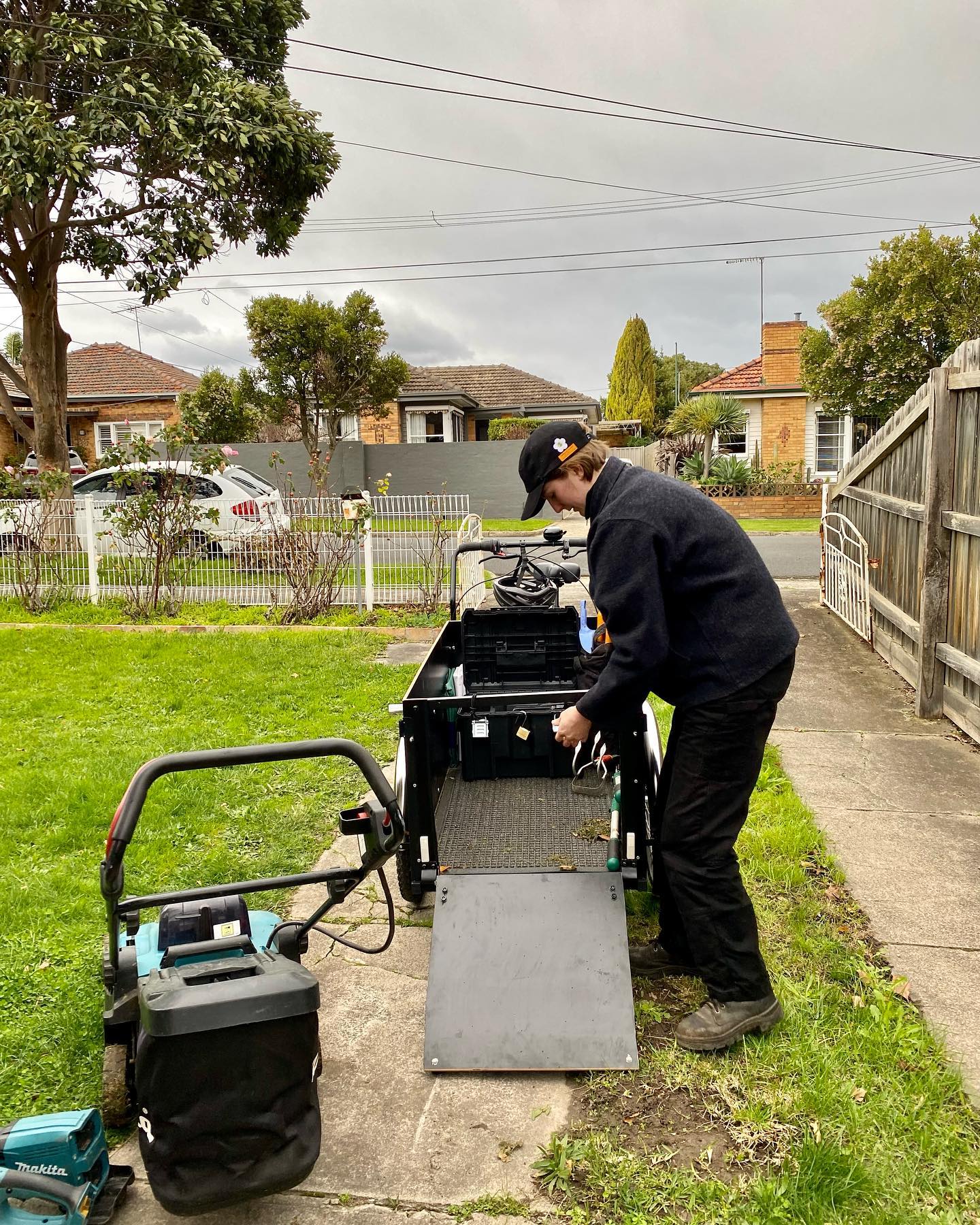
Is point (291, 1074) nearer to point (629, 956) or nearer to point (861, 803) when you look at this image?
point (629, 956)

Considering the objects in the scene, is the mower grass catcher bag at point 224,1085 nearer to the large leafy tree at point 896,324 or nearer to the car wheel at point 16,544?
the car wheel at point 16,544

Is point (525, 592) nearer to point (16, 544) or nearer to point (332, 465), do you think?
point (16, 544)

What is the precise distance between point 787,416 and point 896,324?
20.7 feet

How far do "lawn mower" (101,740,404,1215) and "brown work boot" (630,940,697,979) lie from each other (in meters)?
1.35

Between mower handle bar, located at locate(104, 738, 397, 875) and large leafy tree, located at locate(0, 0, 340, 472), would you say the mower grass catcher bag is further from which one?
large leafy tree, located at locate(0, 0, 340, 472)

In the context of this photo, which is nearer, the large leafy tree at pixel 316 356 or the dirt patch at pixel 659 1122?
the dirt patch at pixel 659 1122


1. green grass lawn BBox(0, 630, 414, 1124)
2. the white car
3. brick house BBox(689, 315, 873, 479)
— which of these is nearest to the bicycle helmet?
green grass lawn BBox(0, 630, 414, 1124)

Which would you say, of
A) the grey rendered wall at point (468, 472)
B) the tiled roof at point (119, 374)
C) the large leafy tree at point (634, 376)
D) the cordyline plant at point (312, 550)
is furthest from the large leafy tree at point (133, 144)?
the large leafy tree at point (634, 376)

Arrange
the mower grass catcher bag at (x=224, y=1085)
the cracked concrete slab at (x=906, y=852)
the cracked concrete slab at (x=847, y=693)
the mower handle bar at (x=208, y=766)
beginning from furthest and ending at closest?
the cracked concrete slab at (x=847, y=693)
the cracked concrete slab at (x=906, y=852)
the mower handle bar at (x=208, y=766)
the mower grass catcher bag at (x=224, y=1085)

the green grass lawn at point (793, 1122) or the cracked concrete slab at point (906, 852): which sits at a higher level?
the cracked concrete slab at point (906, 852)

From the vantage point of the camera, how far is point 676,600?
272cm

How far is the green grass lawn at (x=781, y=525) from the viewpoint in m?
19.4

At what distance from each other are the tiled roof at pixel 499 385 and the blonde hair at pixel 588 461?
102ft

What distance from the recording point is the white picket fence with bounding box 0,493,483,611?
32.2 feet
